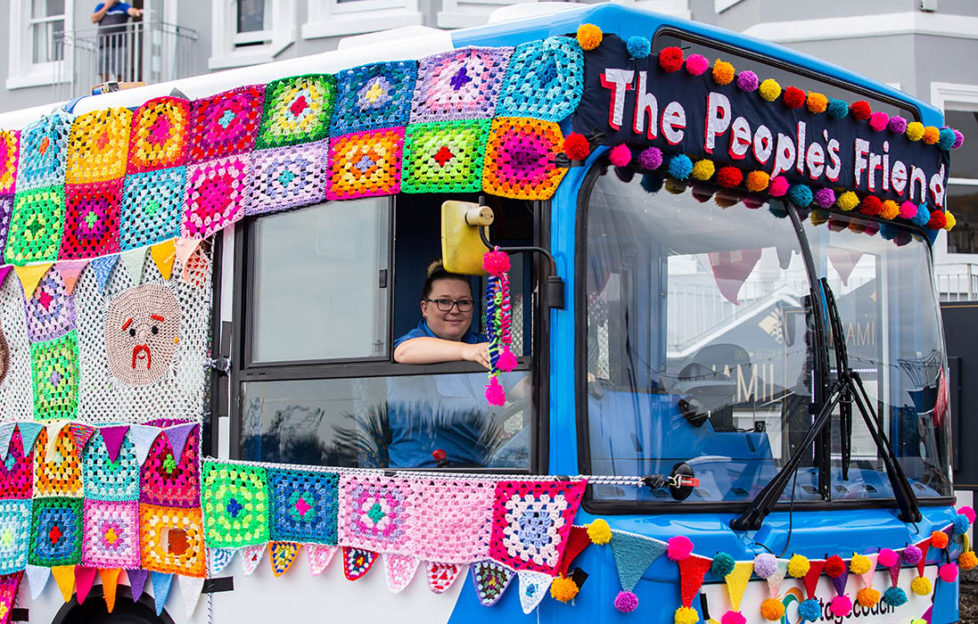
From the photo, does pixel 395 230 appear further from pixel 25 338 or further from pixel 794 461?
pixel 25 338

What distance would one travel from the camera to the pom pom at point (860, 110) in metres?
4.67

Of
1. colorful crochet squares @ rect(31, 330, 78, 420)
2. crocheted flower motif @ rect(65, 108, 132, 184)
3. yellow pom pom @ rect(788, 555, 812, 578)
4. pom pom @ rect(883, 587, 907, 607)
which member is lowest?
pom pom @ rect(883, 587, 907, 607)

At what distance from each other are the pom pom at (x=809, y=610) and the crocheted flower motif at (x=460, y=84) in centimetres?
196

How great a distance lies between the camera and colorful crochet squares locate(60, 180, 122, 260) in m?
5.09

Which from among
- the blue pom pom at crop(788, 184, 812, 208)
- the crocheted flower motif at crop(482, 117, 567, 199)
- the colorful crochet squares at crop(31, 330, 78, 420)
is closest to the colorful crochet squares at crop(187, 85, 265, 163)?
the colorful crochet squares at crop(31, 330, 78, 420)

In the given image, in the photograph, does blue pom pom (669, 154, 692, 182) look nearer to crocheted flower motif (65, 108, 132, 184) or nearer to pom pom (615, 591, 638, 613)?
pom pom (615, 591, 638, 613)

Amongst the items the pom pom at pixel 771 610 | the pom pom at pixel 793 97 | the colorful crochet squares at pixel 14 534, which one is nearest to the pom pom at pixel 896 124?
the pom pom at pixel 793 97

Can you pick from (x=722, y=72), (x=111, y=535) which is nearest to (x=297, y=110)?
(x=722, y=72)

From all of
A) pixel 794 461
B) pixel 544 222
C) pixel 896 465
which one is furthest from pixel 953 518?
pixel 544 222

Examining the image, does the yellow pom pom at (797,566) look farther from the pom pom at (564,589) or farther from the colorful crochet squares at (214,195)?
the colorful crochet squares at (214,195)

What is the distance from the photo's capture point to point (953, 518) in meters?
A: 4.69

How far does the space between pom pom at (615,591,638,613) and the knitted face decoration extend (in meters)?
2.17

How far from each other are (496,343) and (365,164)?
2.86 feet

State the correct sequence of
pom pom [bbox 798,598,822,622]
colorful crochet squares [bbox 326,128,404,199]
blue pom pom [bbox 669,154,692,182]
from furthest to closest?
colorful crochet squares [bbox 326,128,404,199] < blue pom pom [bbox 669,154,692,182] < pom pom [bbox 798,598,822,622]
